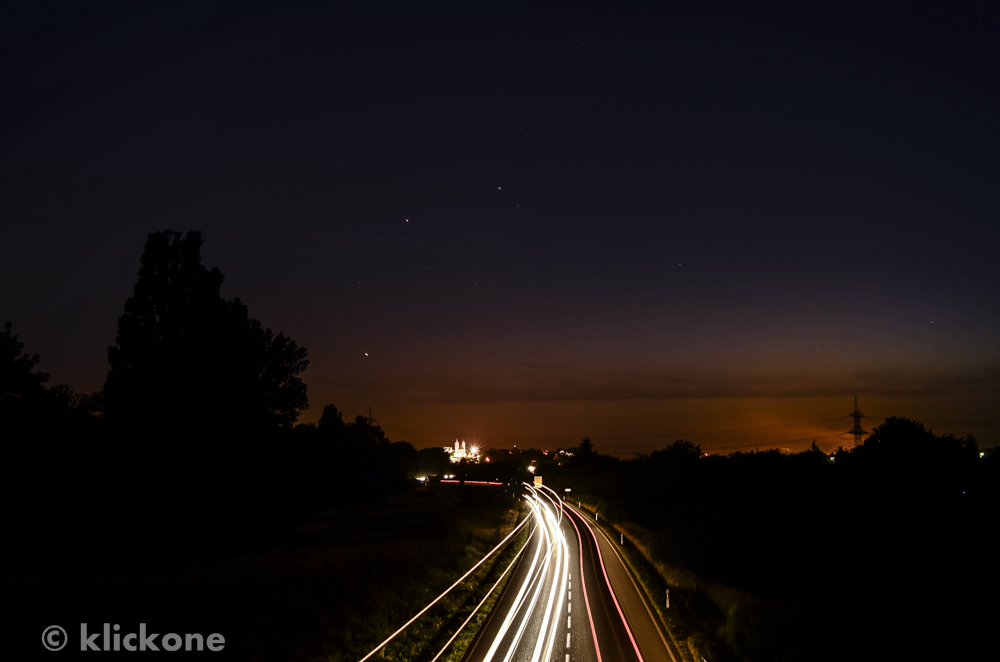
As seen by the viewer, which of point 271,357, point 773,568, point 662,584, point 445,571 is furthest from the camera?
point 773,568

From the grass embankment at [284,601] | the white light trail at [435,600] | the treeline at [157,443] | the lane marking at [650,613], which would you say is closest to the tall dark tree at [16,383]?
the treeline at [157,443]

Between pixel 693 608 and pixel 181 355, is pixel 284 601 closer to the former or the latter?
pixel 181 355

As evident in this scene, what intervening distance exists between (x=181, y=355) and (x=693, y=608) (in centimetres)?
2699

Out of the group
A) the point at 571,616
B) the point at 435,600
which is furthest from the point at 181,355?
the point at 571,616

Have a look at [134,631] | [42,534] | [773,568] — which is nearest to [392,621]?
[134,631]

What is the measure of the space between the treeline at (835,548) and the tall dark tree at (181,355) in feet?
75.9

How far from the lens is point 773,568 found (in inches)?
2311

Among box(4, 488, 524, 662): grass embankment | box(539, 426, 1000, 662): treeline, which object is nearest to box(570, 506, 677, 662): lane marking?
box(539, 426, 1000, 662): treeline

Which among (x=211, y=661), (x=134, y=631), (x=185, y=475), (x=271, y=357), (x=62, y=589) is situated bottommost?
(x=211, y=661)

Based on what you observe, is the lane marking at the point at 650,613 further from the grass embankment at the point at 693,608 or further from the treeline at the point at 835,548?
the treeline at the point at 835,548

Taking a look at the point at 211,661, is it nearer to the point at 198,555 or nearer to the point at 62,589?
the point at 62,589

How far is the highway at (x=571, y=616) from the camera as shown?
22984mm

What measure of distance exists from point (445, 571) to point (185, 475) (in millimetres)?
18362

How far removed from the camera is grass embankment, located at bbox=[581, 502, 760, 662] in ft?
79.9
